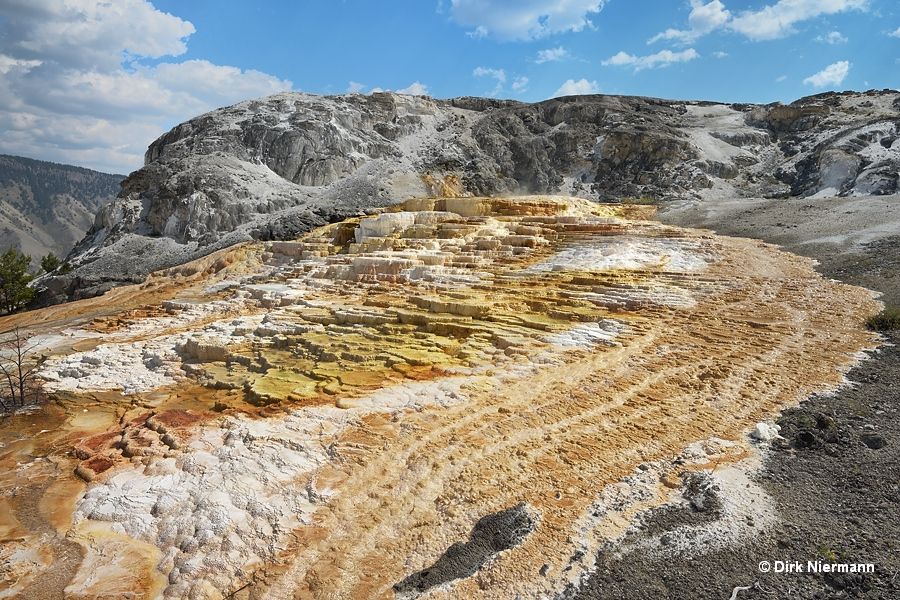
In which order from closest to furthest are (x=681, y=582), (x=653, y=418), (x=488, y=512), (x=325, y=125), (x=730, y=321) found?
(x=681, y=582), (x=488, y=512), (x=653, y=418), (x=730, y=321), (x=325, y=125)

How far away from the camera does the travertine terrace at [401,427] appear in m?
4.11

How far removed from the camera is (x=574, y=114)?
4138 cm

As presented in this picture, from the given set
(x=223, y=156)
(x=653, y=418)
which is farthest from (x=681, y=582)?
(x=223, y=156)

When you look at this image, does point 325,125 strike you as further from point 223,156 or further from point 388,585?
point 388,585

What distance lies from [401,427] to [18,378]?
7.58 m

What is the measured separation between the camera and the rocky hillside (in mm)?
25078

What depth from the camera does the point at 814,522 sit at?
3.95 metres

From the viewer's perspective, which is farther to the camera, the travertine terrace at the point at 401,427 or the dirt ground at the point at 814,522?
the travertine terrace at the point at 401,427

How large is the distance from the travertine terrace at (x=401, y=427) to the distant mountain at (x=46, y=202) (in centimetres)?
8747

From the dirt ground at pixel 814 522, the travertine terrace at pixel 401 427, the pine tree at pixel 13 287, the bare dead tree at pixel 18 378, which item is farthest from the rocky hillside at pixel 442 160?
the dirt ground at pixel 814 522

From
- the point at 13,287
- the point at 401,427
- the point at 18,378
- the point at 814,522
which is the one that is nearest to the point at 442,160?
the point at 13,287

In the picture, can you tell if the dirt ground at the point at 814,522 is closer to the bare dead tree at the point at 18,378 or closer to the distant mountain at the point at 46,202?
the bare dead tree at the point at 18,378

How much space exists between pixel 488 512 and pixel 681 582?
5.53ft

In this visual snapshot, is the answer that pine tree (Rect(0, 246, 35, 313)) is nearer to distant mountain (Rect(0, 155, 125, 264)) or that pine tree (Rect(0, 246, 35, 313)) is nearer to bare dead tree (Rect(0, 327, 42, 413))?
bare dead tree (Rect(0, 327, 42, 413))
